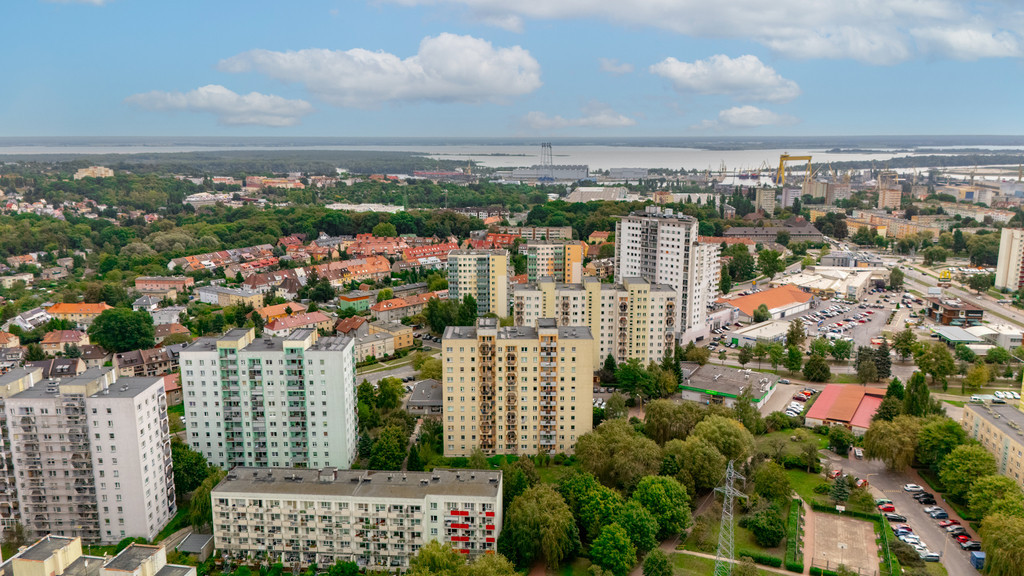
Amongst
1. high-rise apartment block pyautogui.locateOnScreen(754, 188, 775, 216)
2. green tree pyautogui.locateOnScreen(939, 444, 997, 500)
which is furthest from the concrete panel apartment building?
high-rise apartment block pyautogui.locateOnScreen(754, 188, 775, 216)

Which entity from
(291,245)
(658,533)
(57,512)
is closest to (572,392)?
(658,533)

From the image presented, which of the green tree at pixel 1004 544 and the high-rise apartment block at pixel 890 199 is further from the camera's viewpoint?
the high-rise apartment block at pixel 890 199

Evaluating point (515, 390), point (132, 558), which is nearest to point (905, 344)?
point (515, 390)

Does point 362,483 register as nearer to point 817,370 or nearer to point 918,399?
point 918,399

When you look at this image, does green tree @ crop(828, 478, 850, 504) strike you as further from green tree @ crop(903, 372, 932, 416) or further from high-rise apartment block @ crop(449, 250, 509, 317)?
high-rise apartment block @ crop(449, 250, 509, 317)

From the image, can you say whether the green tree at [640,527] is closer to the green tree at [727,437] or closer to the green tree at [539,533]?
the green tree at [539,533]

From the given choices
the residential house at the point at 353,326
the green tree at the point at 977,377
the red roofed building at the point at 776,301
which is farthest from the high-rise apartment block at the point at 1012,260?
the residential house at the point at 353,326
